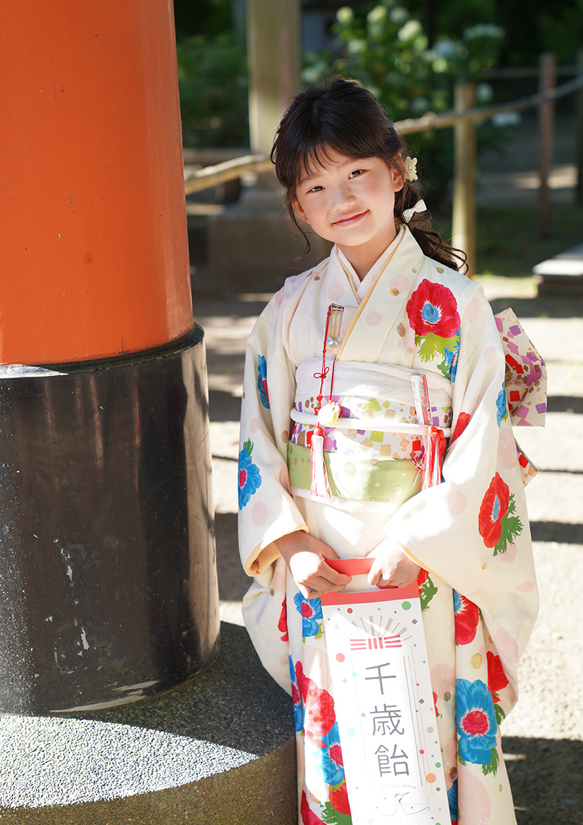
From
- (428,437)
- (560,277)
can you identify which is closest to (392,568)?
(428,437)

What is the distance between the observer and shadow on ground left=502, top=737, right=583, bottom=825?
1.89 meters

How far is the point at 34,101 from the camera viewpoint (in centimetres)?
135

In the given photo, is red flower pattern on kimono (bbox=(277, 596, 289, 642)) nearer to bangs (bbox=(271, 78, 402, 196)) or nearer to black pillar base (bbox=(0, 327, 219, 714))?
black pillar base (bbox=(0, 327, 219, 714))

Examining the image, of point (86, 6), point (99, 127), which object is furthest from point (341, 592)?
point (86, 6)

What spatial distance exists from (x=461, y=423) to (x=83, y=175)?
2.47 ft

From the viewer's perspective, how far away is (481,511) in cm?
148

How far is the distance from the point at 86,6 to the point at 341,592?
1042mm

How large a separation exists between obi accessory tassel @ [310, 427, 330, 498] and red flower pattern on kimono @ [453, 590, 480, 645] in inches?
11.7

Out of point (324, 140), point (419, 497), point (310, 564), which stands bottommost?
point (310, 564)

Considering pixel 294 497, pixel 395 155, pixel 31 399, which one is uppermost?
pixel 395 155

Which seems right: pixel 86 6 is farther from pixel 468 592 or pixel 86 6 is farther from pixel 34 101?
pixel 468 592

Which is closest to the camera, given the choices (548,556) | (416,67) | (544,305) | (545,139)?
(548,556)

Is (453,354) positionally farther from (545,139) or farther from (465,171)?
(545,139)

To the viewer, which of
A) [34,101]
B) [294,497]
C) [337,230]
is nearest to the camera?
[34,101]
